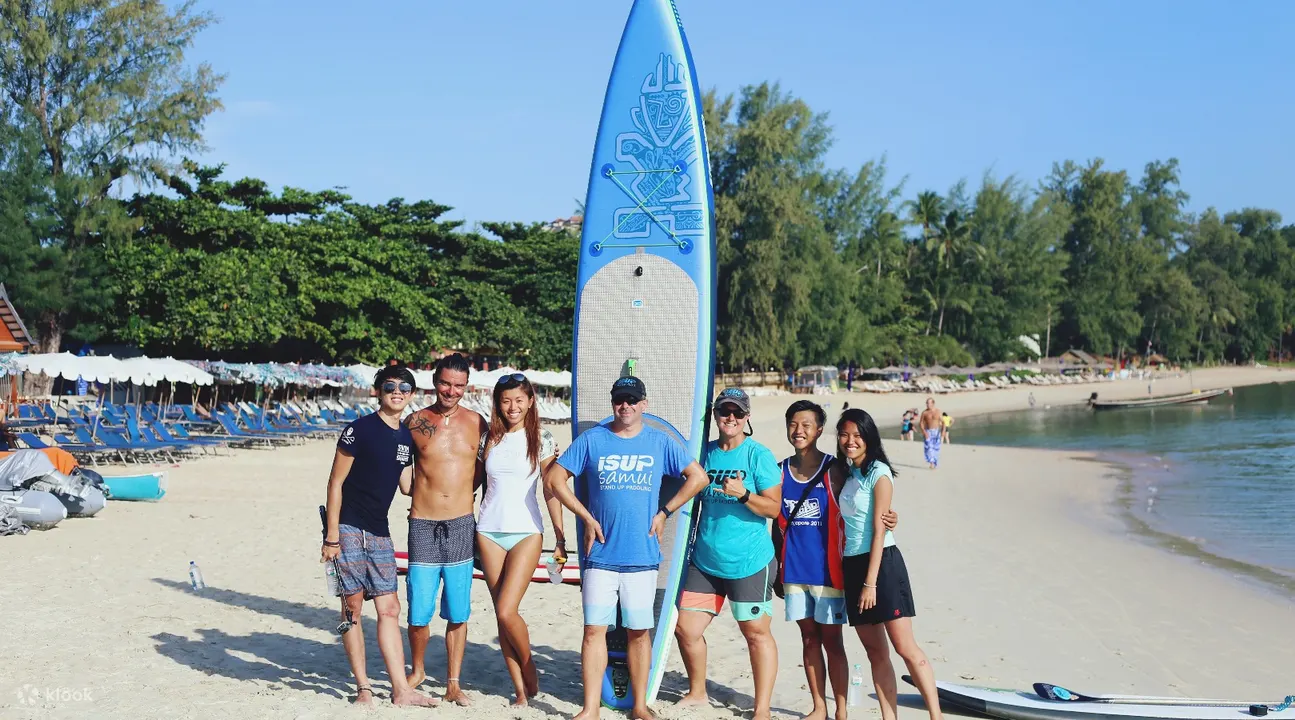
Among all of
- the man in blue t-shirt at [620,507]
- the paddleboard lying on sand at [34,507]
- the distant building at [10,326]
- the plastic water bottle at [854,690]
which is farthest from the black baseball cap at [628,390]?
the distant building at [10,326]

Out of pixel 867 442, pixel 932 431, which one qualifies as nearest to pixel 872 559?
pixel 867 442

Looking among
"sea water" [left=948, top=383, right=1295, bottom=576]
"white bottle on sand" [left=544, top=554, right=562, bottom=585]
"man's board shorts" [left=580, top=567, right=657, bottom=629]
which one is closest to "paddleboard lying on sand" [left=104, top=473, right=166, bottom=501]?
"white bottle on sand" [left=544, top=554, right=562, bottom=585]

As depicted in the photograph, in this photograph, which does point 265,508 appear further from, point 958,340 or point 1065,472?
point 958,340

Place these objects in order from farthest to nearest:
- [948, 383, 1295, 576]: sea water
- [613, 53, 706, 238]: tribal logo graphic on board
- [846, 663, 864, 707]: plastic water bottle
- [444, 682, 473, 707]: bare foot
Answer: [948, 383, 1295, 576]: sea water < [613, 53, 706, 238]: tribal logo graphic on board < [846, 663, 864, 707]: plastic water bottle < [444, 682, 473, 707]: bare foot

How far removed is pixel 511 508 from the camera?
4309mm

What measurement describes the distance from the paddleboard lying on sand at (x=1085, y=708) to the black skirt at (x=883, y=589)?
3.15 feet

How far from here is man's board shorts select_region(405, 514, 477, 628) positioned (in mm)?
4316

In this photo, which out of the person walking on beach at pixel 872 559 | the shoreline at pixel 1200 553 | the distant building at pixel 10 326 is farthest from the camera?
the distant building at pixel 10 326

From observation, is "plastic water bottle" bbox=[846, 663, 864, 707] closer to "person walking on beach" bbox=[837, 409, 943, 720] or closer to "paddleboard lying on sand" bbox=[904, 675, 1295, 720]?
"paddleboard lying on sand" bbox=[904, 675, 1295, 720]

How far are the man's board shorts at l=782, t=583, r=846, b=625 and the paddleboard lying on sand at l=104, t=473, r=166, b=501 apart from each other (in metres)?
8.27

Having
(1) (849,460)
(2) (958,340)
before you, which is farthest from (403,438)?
(2) (958,340)

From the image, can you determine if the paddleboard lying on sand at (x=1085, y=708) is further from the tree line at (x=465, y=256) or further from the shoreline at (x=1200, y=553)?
the tree line at (x=465, y=256)

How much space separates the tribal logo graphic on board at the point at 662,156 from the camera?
550 cm

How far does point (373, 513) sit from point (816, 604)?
5.96 feet
